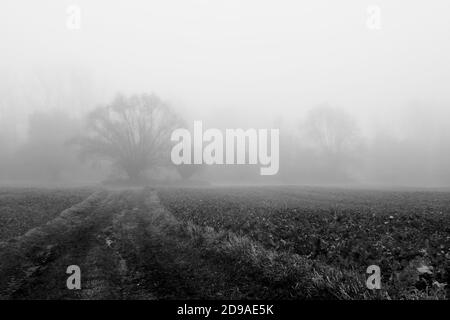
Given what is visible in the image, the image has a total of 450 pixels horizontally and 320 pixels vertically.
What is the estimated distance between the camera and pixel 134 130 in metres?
70.2

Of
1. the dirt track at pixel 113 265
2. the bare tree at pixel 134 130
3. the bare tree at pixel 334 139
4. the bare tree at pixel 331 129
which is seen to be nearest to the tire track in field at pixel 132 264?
the dirt track at pixel 113 265

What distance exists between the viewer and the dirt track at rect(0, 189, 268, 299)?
723 cm

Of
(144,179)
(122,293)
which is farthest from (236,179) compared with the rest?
(122,293)

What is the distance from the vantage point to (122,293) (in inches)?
280

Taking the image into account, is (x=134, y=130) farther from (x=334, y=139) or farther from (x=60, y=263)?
(x=60, y=263)

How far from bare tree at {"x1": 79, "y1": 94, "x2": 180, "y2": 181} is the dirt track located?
54.3m

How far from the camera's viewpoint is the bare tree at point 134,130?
2633 inches

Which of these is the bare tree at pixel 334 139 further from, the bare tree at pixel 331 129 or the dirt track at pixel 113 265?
the dirt track at pixel 113 265

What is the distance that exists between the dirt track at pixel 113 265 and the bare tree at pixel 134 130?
54.3 m

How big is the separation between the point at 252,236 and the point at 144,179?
6256cm

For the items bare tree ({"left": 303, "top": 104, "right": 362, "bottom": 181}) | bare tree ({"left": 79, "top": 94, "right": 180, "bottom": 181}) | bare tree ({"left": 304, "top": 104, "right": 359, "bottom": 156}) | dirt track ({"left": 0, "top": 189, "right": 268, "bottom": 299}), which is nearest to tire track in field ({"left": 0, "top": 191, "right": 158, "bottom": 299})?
dirt track ({"left": 0, "top": 189, "right": 268, "bottom": 299})

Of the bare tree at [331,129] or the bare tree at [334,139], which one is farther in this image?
the bare tree at [334,139]

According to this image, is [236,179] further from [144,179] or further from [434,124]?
[434,124]

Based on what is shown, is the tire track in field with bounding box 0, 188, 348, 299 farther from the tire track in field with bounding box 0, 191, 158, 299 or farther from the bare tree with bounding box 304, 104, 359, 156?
the bare tree with bounding box 304, 104, 359, 156
